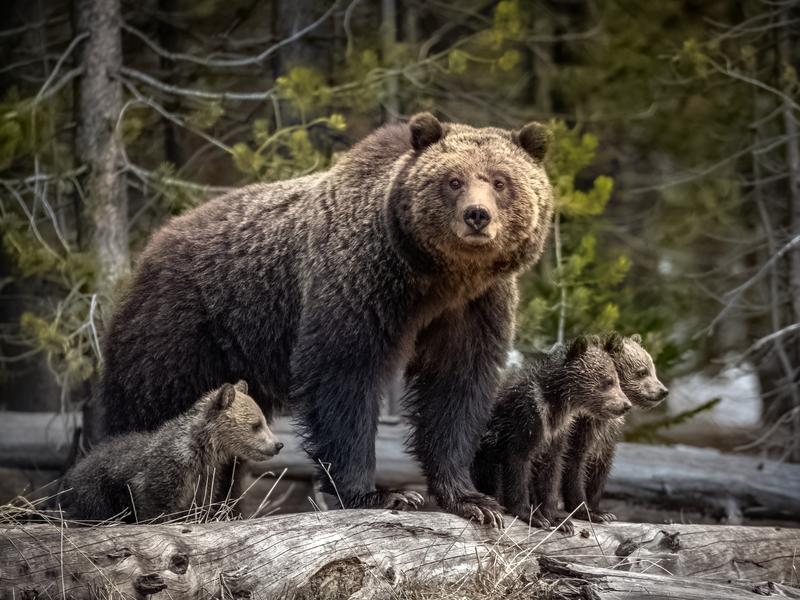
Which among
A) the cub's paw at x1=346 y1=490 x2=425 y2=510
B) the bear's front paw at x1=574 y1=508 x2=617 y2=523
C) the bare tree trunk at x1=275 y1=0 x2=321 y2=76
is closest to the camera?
the cub's paw at x1=346 y1=490 x2=425 y2=510

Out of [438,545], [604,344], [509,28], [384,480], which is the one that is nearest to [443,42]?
[509,28]

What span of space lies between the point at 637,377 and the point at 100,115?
4.60m

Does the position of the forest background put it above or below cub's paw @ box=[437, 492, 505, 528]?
above

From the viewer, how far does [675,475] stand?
367 inches

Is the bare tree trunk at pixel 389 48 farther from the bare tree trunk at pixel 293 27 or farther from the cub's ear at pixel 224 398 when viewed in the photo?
the cub's ear at pixel 224 398

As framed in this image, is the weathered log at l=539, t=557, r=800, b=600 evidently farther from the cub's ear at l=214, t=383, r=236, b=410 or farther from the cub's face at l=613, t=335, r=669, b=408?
the cub's ear at l=214, t=383, r=236, b=410

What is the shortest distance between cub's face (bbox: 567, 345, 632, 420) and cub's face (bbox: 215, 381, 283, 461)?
1.56m

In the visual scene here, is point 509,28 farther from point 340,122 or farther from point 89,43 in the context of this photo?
point 89,43

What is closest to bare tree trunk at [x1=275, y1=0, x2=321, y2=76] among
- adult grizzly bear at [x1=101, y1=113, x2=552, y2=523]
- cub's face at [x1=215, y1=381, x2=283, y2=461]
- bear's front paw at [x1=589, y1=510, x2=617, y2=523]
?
adult grizzly bear at [x1=101, y1=113, x2=552, y2=523]

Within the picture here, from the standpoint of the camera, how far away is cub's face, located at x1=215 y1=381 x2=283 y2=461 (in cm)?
587

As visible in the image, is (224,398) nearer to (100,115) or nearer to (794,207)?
(100,115)

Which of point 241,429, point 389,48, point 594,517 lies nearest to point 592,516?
point 594,517

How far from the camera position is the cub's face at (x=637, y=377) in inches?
233

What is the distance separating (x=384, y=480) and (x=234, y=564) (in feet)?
15.8
